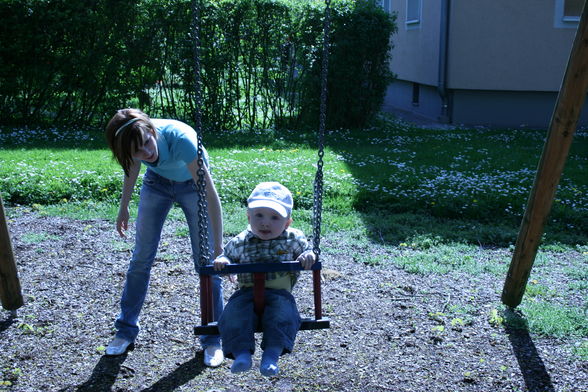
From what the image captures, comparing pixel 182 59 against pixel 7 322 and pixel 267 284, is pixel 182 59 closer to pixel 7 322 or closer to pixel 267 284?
pixel 7 322

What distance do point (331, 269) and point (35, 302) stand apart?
2.40m

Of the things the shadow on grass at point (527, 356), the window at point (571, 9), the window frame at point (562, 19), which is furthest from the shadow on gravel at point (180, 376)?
the window at point (571, 9)

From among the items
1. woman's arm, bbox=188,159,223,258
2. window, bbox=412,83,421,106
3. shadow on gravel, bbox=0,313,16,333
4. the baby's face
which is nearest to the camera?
the baby's face

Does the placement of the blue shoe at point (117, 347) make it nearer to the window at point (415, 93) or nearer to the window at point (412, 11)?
the window at point (415, 93)

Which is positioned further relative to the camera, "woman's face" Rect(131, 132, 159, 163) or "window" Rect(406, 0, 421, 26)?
"window" Rect(406, 0, 421, 26)

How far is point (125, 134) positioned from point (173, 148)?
0.32m

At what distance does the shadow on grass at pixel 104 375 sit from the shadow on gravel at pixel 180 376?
0.24 m

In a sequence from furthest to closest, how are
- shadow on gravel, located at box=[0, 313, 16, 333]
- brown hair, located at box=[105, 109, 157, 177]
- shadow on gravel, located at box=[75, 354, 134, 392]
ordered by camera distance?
shadow on gravel, located at box=[0, 313, 16, 333] → shadow on gravel, located at box=[75, 354, 134, 392] → brown hair, located at box=[105, 109, 157, 177]

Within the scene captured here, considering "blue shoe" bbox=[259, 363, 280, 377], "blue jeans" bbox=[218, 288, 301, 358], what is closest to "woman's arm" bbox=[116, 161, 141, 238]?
"blue jeans" bbox=[218, 288, 301, 358]

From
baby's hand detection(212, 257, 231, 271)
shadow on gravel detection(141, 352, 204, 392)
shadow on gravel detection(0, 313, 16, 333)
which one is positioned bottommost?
shadow on gravel detection(141, 352, 204, 392)

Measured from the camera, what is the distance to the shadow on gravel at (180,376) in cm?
352

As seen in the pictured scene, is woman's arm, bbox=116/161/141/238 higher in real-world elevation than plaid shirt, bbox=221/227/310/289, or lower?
higher

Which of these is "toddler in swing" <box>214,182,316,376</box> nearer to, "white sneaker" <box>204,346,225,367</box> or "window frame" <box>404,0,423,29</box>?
"white sneaker" <box>204,346,225,367</box>

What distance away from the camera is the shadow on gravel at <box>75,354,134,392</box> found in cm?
350
